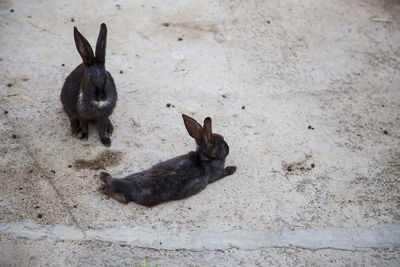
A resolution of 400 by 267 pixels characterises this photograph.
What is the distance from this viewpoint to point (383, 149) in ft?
16.3

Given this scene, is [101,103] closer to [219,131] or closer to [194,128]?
[194,128]

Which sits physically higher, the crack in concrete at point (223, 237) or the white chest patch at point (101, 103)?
the white chest patch at point (101, 103)

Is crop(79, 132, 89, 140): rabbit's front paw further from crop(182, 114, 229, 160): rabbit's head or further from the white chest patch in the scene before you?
crop(182, 114, 229, 160): rabbit's head

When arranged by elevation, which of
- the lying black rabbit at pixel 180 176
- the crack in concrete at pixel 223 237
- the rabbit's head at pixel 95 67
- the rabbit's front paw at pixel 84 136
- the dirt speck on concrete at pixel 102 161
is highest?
the rabbit's head at pixel 95 67

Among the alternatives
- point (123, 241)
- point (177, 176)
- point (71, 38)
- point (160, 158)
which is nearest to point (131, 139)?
point (160, 158)

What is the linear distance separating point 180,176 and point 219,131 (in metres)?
1.08

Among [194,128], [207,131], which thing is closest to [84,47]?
[194,128]

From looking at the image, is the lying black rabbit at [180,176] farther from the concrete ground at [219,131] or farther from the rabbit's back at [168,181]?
the concrete ground at [219,131]

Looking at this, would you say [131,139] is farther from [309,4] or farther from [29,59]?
[309,4]

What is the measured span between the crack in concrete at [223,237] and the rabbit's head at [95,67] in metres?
1.32

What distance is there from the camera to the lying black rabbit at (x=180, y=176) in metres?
3.89

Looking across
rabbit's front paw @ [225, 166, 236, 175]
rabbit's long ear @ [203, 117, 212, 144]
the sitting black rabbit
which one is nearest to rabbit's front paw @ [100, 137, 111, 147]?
the sitting black rabbit

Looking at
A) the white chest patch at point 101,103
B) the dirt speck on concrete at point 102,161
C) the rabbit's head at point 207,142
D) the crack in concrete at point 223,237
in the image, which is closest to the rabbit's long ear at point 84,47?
the white chest patch at point 101,103

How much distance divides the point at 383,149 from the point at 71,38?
14.0 ft
